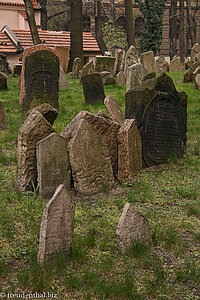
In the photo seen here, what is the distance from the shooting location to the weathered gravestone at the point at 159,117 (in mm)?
7664

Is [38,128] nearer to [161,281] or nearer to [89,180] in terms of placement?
[89,180]

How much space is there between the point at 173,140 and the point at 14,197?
10.7ft

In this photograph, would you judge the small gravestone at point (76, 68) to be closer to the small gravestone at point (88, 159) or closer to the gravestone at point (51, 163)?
the small gravestone at point (88, 159)

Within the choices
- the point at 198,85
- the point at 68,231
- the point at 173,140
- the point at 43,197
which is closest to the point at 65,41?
the point at 198,85

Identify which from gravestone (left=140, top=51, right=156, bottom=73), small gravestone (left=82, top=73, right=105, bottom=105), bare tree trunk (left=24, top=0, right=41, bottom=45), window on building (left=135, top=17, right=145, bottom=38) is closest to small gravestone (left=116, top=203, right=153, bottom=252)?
small gravestone (left=82, top=73, right=105, bottom=105)

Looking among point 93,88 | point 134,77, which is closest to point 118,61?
point 93,88

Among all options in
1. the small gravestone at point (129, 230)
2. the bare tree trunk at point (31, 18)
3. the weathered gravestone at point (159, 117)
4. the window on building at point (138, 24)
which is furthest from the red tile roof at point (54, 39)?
the small gravestone at point (129, 230)

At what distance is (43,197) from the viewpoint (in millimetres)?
6199

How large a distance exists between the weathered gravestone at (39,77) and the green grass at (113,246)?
3813 millimetres

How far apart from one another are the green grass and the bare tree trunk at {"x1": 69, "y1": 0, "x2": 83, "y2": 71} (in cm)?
1483

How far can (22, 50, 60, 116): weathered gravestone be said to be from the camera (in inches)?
435

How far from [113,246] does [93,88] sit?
27.3 feet

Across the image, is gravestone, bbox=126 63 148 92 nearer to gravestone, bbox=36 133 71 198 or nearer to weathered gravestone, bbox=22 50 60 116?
weathered gravestone, bbox=22 50 60 116

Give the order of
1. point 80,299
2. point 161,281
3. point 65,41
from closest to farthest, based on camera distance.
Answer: point 80,299 < point 161,281 < point 65,41
